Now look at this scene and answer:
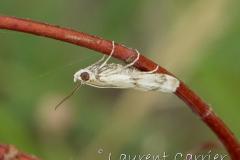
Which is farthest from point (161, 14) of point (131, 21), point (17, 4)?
point (17, 4)

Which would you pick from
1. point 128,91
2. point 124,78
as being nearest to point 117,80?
point 124,78

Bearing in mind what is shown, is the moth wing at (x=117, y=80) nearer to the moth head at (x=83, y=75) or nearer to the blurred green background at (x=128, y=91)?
the moth head at (x=83, y=75)

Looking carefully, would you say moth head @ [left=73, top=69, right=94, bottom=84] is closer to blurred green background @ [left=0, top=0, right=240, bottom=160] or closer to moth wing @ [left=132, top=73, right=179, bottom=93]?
moth wing @ [left=132, top=73, right=179, bottom=93]

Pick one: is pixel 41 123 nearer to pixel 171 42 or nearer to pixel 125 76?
pixel 171 42

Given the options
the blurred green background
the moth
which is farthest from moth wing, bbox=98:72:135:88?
the blurred green background

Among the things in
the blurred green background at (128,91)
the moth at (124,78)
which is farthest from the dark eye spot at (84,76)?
the blurred green background at (128,91)

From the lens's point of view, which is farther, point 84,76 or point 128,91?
point 128,91

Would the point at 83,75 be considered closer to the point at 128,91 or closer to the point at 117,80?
the point at 117,80
